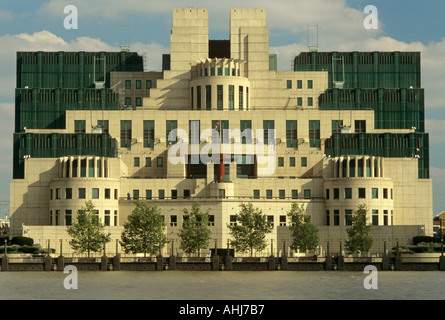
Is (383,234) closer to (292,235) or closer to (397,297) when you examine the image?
(292,235)

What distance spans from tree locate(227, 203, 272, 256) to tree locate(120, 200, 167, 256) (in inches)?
552

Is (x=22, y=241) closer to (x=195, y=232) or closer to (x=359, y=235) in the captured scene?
(x=195, y=232)

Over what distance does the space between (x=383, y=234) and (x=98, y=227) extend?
55.6 metres

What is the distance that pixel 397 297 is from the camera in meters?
124

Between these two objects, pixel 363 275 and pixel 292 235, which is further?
pixel 292 235

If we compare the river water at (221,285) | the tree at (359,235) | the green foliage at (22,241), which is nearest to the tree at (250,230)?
the tree at (359,235)

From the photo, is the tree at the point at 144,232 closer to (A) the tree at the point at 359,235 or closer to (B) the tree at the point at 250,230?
(B) the tree at the point at 250,230

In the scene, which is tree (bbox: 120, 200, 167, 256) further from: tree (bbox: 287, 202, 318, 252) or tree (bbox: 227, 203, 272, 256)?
tree (bbox: 287, 202, 318, 252)

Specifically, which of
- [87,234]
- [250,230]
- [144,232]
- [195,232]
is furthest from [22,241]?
[250,230]

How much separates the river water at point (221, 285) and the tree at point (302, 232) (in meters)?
19.5

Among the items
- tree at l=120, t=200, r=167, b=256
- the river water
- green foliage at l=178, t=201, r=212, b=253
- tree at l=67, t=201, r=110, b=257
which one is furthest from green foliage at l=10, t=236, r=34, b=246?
green foliage at l=178, t=201, r=212, b=253
